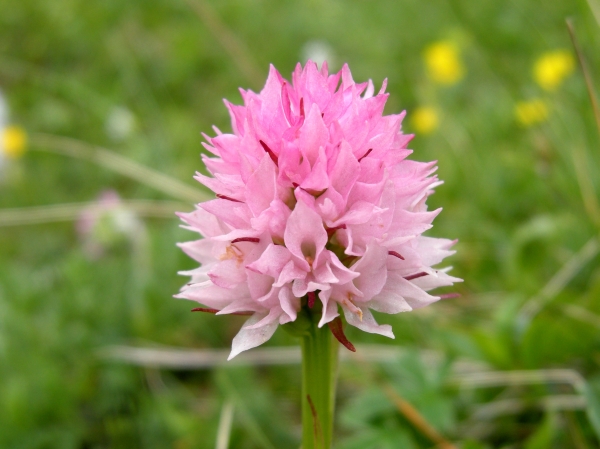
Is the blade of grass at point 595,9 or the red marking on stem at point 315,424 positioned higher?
the blade of grass at point 595,9

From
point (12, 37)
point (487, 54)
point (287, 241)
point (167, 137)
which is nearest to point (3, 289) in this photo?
point (167, 137)

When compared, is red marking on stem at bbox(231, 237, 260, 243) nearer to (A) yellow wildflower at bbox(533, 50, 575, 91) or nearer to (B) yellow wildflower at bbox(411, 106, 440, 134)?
(B) yellow wildflower at bbox(411, 106, 440, 134)

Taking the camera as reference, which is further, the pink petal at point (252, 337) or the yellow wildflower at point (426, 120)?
the yellow wildflower at point (426, 120)

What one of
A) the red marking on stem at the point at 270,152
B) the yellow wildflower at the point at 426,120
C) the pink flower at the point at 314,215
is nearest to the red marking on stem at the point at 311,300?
the pink flower at the point at 314,215

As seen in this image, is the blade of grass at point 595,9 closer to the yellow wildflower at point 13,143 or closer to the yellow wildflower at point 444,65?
the yellow wildflower at point 444,65

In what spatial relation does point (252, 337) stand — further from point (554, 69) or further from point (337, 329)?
point (554, 69)

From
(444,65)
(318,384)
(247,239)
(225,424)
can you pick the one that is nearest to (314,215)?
(247,239)
